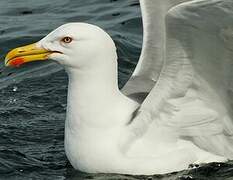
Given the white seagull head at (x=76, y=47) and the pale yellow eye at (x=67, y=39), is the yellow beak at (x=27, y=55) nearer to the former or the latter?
the white seagull head at (x=76, y=47)

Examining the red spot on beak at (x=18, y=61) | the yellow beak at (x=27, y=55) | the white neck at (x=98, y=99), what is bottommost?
the white neck at (x=98, y=99)

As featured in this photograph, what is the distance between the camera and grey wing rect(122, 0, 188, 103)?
827cm

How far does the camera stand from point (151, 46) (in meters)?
8.33

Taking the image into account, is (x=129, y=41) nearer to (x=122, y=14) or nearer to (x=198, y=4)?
(x=122, y=14)

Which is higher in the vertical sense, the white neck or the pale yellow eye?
the pale yellow eye

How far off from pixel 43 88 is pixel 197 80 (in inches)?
133

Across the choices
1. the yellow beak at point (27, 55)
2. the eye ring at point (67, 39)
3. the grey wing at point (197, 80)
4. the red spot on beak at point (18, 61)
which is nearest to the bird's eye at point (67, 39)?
the eye ring at point (67, 39)

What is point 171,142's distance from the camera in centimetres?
758

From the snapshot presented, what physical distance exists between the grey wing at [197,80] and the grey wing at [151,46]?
2.66ft

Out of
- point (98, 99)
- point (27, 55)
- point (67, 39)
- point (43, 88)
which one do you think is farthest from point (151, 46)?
point (43, 88)

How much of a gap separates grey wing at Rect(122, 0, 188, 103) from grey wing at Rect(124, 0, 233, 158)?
81 cm

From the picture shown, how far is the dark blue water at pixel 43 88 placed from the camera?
7.88m

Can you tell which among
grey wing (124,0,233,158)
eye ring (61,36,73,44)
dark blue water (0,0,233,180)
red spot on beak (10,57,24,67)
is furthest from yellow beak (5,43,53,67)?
dark blue water (0,0,233,180)

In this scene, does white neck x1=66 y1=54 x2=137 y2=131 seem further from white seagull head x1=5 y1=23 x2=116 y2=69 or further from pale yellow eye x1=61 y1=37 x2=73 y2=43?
pale yellow eye x1=61 y1=37 x2=73 y2=43
